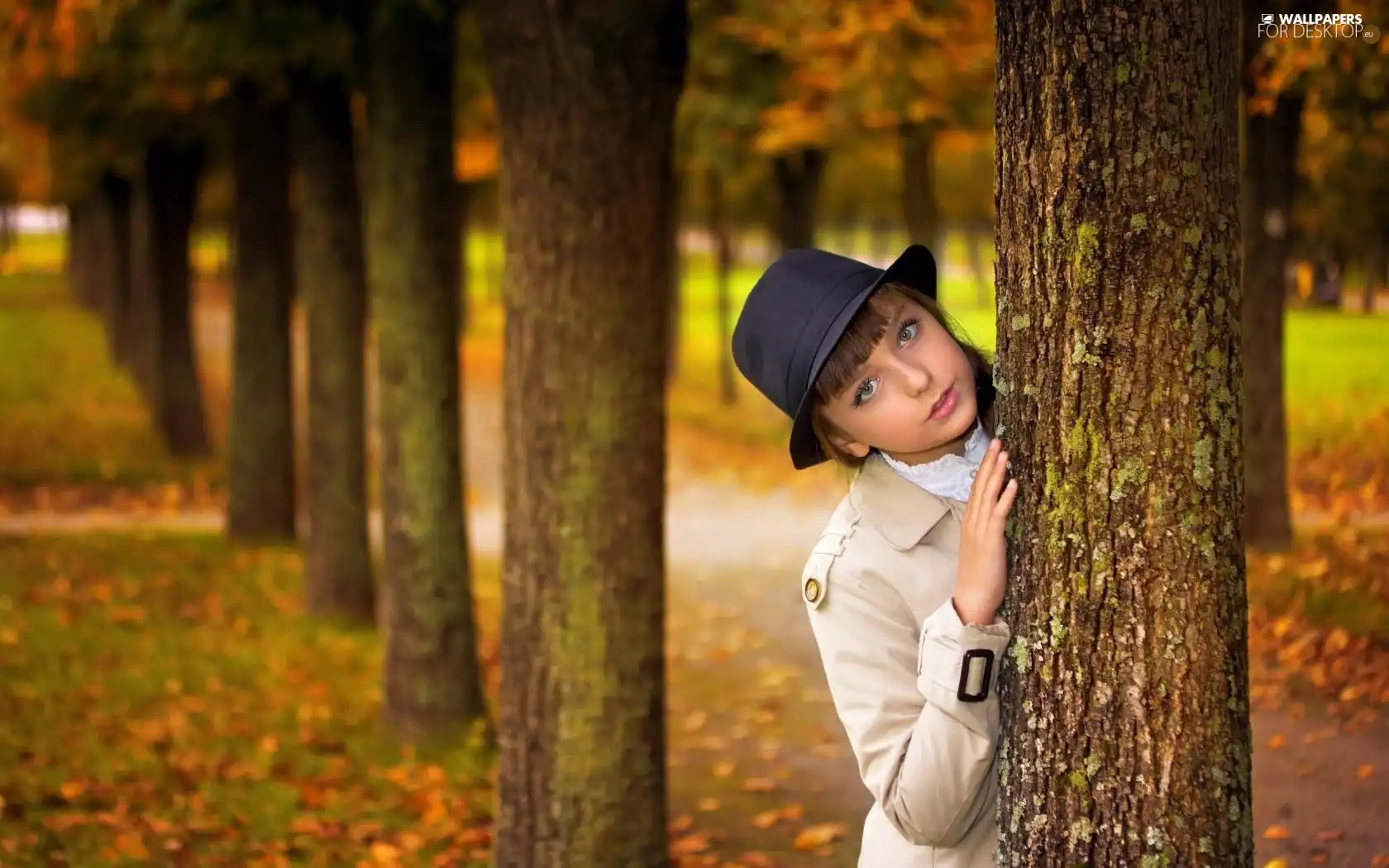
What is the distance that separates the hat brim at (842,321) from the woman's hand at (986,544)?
0.30 meters

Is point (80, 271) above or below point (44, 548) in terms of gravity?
above

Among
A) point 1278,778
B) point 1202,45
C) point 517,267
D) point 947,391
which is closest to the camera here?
point 1202,45

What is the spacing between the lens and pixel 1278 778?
248 inches

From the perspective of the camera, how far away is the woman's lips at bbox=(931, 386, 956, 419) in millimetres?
2438

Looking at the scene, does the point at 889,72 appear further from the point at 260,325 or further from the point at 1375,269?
the point at 260,325

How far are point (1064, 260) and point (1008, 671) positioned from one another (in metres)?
0.66

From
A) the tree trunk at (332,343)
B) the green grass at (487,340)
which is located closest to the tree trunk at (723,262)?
the green grass at (487,340)

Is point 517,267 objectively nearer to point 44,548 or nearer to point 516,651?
point 516,651

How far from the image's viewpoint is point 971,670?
91.8 inches

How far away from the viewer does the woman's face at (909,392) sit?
2.42 meters

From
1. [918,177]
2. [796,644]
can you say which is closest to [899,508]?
[796,644]

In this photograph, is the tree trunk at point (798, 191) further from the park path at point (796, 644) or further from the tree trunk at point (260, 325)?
the tree trunk at point (260, 325)

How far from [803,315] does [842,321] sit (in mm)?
80

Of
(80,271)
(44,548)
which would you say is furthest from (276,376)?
(80,271)
